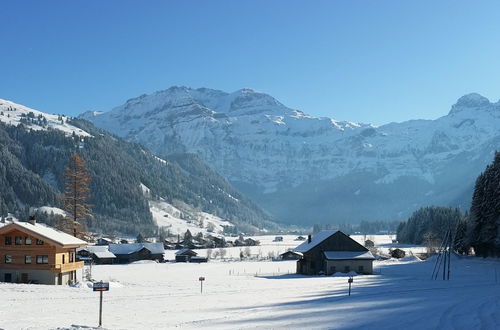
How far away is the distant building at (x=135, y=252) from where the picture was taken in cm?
12850

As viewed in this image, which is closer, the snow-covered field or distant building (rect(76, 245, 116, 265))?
the snow-covered field

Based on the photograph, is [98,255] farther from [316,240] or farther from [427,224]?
[427,224]

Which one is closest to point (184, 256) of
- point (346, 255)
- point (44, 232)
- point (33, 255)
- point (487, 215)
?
point (346, 255)

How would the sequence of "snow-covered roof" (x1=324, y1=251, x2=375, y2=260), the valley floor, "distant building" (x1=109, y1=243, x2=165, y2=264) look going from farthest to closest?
1. "distant building" (x1=109, y1=243, x2=165, y2=264)
2. "snow-covered roof" (x1=324, y1=251, x2=375, y2=260)
3. the valley floor

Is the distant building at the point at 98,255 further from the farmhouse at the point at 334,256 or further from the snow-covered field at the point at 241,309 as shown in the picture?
the snow-covered field at the point at 241,309

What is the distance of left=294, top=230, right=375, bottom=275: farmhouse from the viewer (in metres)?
77.5

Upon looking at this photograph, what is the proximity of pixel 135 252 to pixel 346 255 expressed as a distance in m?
65.7

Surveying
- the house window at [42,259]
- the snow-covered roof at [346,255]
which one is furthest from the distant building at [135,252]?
the house window at [42,259]

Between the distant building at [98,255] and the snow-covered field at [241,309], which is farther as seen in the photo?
the distant building at [98,255]

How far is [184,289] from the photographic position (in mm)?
49750

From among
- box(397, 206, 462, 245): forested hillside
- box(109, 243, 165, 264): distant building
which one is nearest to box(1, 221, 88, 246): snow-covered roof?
box(109, 243, 165, 264): distant building

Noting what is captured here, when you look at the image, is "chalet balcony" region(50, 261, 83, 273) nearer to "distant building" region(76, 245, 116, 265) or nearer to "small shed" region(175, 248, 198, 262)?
"distant building" region(76, 245, 116, 265)

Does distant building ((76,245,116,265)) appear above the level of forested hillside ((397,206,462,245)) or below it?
below

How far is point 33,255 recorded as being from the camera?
53.6m
